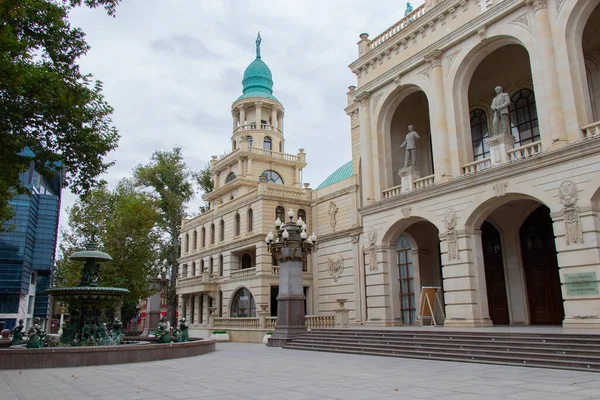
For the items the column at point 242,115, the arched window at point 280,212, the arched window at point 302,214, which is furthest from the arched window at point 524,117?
the column at point 242,115

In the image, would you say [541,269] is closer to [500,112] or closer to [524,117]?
[524,117]

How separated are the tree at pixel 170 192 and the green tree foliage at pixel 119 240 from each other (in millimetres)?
8537

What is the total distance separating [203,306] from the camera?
3950 cm

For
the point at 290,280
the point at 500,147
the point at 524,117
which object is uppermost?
the point at 524,117

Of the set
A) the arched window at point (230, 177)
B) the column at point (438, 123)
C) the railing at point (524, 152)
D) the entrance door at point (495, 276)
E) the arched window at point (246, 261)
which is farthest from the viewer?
the arched window at point (230, 177)

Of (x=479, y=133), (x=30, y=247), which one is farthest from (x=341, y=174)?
(x=30, y=247)

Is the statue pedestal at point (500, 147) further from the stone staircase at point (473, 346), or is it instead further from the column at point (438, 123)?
the stone staircase at point (473, 346)

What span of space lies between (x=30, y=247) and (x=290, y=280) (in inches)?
2106

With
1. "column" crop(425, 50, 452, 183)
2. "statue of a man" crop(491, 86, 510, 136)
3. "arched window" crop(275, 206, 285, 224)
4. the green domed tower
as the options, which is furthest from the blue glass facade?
"statue of a man" crop(491, 86, 510, 136)

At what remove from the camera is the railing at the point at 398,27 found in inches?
838

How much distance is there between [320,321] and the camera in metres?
21.5

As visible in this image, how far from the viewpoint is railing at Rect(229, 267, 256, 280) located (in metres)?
33.4

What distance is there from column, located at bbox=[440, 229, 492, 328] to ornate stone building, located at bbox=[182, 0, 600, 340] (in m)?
0.04

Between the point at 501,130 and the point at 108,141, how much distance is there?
13.2 m
